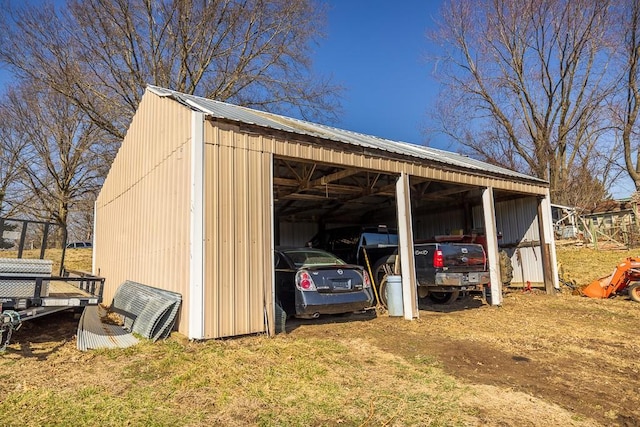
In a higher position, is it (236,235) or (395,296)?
(236,235)

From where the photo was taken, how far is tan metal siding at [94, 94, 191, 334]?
634 cm

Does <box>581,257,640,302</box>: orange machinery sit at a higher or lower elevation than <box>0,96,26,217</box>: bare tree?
lower

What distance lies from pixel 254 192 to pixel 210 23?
17.2m

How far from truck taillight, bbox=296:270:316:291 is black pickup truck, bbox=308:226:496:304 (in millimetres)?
2965

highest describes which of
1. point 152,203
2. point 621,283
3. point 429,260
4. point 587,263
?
point 152,203

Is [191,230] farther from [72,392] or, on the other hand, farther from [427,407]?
[427,407]

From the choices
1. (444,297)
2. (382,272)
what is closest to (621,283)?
(444,297)

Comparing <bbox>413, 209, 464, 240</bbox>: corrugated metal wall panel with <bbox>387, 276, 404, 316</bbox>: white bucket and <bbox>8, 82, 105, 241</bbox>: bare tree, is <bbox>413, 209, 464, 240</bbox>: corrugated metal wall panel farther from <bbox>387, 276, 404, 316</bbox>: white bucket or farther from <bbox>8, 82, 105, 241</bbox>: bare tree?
<bbox>8, 82, 105, 241</bbox>: bare tree

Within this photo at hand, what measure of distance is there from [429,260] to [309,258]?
9.54 ft

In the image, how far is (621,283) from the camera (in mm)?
10672

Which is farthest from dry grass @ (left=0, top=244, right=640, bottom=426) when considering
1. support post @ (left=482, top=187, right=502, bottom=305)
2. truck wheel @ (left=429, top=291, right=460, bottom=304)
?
truck wheel @ (left=429, top=291, right=460, bottom=304)

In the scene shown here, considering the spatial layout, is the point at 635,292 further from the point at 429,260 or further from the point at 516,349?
the point at 516,349

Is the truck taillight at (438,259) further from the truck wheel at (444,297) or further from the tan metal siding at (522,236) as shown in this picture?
the tan metal siding at (522,236)

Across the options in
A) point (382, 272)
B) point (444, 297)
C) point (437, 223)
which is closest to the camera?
point (382, 272)
